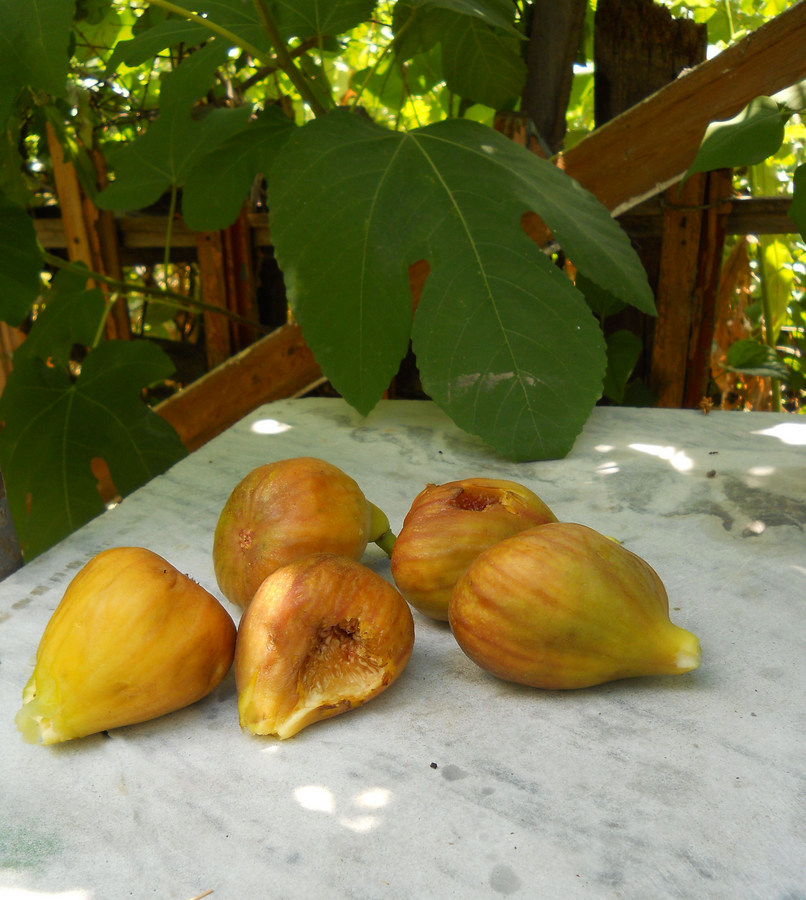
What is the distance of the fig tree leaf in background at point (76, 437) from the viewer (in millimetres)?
1459

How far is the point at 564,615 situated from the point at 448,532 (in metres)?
0.16

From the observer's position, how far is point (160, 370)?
1569 mm

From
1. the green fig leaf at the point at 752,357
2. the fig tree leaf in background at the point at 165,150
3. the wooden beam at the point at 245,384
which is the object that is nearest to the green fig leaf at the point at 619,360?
the green fig leaf at the point at 752,357

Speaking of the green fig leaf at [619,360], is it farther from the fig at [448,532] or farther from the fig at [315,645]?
the fig at [315,645]

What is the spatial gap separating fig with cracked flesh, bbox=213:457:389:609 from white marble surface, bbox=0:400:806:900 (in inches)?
4.6

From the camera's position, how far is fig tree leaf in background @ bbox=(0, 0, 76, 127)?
109 cm

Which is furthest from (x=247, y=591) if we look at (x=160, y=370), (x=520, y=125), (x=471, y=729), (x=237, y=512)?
(x=520, y=125)

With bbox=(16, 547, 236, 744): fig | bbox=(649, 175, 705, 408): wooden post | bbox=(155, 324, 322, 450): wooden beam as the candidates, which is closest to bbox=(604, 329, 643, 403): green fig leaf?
bbox=(649, 175, 705, 408): wooden post

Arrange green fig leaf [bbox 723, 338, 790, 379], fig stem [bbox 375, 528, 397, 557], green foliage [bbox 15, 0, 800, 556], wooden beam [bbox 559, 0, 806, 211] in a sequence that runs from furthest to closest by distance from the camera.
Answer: green fig leaf [bbox 723, 338, 790, 379] < wooden beam [bbox 559, 0, 806, 211] < green foliage [bbox 15, 0, 800, 556] < fig stem [bbox 375, 528, 397, 557]

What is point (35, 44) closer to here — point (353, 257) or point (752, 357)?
point (353, 257)

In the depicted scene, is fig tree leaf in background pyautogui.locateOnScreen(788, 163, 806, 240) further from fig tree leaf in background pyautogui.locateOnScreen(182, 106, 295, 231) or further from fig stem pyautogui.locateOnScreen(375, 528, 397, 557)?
fig tree leaf in background pyautogui.locateOnScreen(182, 106, 295, 231)

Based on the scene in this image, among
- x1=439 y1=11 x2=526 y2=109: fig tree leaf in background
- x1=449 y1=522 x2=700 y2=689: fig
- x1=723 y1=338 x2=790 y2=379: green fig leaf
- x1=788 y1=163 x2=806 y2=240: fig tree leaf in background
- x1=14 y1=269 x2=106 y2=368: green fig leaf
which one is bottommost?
x1=723 y1=338 x2=790 y2=379: green fig leaf

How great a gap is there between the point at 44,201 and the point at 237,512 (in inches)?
88.3

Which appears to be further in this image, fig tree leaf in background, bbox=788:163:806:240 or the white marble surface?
fig tree leaf in background, bbox=788:163:806:240
